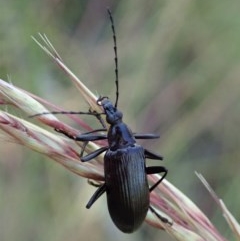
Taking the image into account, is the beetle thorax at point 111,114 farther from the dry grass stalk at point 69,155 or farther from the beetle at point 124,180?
the dry grass stalk at point 69,155

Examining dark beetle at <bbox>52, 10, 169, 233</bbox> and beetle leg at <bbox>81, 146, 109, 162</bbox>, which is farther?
dark beetle at <bbox>52, 10, 169, 233</bbox>

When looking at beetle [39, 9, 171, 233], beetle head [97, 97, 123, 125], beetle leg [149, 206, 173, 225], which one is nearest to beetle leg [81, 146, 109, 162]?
beetle [39, 9, 171, 233]

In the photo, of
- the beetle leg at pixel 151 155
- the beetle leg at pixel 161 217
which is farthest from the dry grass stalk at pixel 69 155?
the beetle leg at pixel 151 155

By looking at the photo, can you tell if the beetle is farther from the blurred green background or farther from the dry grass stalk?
the blurred green background

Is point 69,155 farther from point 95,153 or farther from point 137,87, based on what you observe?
point 137,87

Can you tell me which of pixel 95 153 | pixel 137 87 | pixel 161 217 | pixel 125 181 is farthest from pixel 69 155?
pixel 137 87

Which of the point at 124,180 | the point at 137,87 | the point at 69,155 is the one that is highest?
the point at 69,155

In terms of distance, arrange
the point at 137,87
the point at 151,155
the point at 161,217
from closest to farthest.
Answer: the point at 161,217 → the point at 151,155 → the point at 137,87

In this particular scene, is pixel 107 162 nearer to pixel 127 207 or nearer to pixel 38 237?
pixel 127 207
